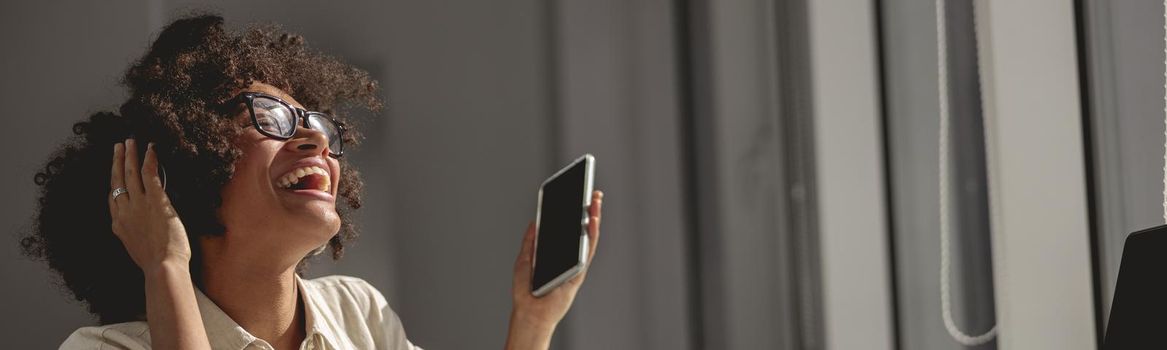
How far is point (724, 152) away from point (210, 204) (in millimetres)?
783

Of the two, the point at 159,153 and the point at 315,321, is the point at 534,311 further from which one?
the point at 159,153

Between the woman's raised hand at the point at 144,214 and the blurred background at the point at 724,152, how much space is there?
1.24 feet

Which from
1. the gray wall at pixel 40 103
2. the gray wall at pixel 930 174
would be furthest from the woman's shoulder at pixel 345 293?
the gray wall at pixel 930 174

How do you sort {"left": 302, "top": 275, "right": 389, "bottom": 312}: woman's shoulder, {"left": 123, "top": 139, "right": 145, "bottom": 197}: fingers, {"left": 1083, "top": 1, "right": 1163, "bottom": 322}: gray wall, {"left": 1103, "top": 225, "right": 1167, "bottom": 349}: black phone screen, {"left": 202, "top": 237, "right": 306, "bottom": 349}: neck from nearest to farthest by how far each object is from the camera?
{"left": 1103, "top": 225, "right": 1167, "bottom": 349}: black phone screen
{"left": 1083, "top": 1, "right": 1163, "bottom": 322}: gray wall
{"left": 123, "top": 139, "right": 145, "bottom": 197}: fingers
{"left": 202, "top": 237, "right": 306, "bottom": 349}: neck
{"left": 302, "top": 275, "right": 389, "bottom": 312}: woman's shoulder

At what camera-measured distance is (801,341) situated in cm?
158

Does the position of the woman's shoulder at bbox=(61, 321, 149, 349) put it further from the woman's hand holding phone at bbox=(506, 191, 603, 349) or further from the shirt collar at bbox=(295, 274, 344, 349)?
the woman's hand holding phone at bbox=(506, 191, 603, 349)

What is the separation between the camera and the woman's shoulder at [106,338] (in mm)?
A: 1208

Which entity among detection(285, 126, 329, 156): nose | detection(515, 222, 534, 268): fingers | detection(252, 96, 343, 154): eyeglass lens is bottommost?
detection(515, 222, 534, 268): fingers

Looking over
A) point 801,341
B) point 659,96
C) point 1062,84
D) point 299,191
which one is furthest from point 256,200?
point 1062,84

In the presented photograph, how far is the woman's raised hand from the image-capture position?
1.20 m

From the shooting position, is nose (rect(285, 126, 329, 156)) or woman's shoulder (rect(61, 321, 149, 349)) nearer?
woman's shoulder (rect(61, 321, 149, 349))

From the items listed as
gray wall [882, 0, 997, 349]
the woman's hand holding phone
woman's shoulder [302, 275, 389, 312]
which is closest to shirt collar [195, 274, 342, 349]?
woman's shoulder [302, 275, 389, 312]

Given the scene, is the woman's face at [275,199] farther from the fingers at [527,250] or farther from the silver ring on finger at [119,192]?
the fingers at [527,250]

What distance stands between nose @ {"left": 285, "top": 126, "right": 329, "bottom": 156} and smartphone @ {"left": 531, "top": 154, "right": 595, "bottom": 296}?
0.29 m
